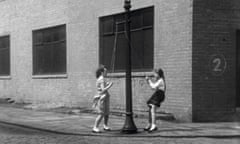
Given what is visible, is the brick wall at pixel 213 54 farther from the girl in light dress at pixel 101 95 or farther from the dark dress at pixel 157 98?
the girl in light dress at pixel 101 95

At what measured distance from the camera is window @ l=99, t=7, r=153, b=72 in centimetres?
1568

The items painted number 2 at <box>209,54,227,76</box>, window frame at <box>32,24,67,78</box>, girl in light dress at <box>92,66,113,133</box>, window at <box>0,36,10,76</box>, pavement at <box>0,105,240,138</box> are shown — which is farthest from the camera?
window at <box>0,36,10,76</box>

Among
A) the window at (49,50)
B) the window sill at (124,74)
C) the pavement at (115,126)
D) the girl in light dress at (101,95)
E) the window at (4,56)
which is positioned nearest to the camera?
the pavement at (115,126)

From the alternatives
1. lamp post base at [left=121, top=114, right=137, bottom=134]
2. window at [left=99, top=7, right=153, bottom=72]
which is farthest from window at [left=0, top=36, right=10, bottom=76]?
lamp post base at [left=121, top=114, right=137, bottom=134]

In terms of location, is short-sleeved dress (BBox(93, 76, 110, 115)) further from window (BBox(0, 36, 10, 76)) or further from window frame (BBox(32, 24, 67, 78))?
window (BBox(0, 36, 10, 76))

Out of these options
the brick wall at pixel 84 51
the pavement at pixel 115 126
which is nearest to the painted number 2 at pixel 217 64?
the brick wall at pixel 84 51

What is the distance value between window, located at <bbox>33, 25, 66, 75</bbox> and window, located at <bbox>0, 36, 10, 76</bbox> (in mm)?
3121

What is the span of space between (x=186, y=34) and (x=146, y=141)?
470 cm

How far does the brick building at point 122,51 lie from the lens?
13906 mm

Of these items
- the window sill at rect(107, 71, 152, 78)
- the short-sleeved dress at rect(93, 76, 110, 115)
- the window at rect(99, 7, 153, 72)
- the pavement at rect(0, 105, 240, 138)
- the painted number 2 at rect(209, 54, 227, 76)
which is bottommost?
the pavement at rect(0, 105, 240, 138)

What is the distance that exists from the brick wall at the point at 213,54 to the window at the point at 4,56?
46.9ft

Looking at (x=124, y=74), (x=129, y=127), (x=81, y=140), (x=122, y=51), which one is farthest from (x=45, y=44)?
(x=81, y=140)

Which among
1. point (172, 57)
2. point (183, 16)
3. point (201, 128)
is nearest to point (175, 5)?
point (183, 16)

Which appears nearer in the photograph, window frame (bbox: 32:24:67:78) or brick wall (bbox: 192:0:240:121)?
brick wall (bbox: 192:0:240:121)
